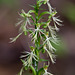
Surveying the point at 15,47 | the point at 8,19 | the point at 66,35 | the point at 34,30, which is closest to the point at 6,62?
the point at 15,47

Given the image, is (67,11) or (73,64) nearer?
(73,64)

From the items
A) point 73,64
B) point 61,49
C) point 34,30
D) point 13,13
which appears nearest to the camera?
point 34,30

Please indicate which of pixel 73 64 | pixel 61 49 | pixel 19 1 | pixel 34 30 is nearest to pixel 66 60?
pixel 73 64

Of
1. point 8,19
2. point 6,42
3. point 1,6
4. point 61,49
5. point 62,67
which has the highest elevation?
point 1,6

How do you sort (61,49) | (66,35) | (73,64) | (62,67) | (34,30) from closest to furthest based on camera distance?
1. (34,30)
2. (61,49)
3. (62,67)
4. (73,64)
5. (66,35)

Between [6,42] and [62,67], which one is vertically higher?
[6,42]

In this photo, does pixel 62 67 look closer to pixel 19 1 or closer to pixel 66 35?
pixel 66 35

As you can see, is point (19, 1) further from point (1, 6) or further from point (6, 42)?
point (6, 42)
